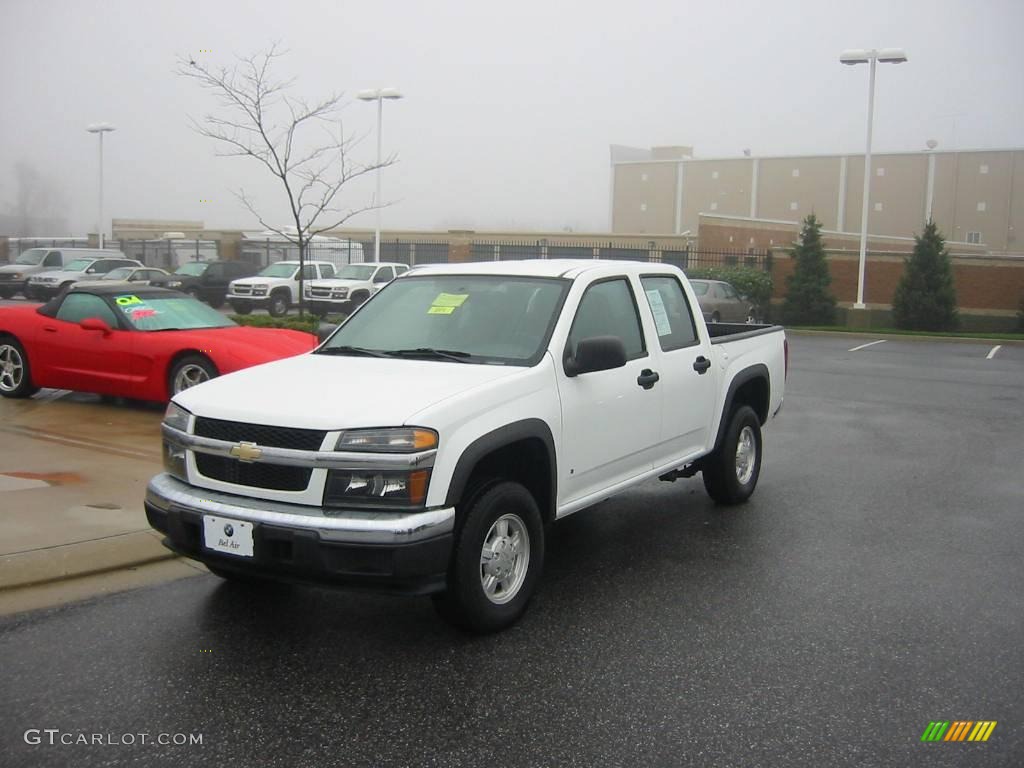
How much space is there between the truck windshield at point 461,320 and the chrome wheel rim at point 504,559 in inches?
35.2

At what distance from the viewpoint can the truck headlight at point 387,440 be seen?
446 cm

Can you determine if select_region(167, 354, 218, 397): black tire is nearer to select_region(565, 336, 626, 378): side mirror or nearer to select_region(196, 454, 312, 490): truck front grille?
select_region(196, 454, 312, 490): truck front grille

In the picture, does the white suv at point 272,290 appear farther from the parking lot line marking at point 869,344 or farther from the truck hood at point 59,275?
the parking lot line marking at point 869,344

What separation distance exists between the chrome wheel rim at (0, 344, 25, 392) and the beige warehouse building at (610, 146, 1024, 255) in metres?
61.1

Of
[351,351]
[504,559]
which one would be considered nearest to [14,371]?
[351,351]

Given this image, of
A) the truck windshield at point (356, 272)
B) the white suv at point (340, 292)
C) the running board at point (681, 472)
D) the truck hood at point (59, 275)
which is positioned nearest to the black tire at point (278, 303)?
the white suv at point (340, 292)

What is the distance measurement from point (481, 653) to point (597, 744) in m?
1.03

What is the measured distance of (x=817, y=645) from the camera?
495 cm

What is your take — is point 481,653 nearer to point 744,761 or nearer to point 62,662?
point 744,761

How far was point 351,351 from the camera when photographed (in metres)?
5.92

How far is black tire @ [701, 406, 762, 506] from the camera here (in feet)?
24.5

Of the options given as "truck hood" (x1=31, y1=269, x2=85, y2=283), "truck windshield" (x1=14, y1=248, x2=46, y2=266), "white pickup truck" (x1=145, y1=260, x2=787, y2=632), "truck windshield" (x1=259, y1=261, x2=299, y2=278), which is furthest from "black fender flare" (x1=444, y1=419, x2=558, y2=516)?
"truck windshield" (x1=14, y1=248, x2=46, y2=266)

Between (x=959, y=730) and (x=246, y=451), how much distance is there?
324cm

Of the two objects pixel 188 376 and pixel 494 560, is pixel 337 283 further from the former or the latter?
pixel 494 560
